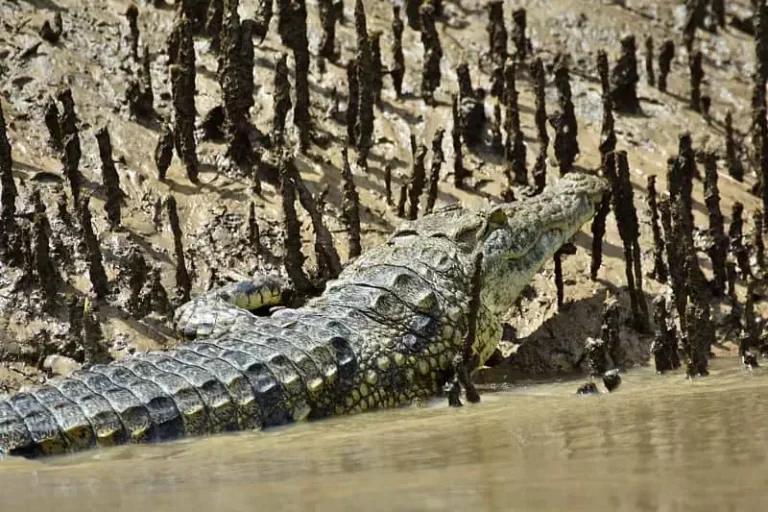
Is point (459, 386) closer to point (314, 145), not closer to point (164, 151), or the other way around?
point (164, 151)

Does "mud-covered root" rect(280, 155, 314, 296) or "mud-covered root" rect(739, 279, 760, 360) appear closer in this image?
"mud-covered root" rect(739, 279, 760, 360)

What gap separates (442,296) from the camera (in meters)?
6.16

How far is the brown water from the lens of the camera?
2928 mm

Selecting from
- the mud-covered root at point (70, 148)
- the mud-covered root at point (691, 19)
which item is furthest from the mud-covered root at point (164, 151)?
the mud-covered root at point (691, 19)

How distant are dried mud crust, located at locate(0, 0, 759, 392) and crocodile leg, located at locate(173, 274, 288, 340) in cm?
30

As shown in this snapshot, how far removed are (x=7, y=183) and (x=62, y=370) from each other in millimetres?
1379

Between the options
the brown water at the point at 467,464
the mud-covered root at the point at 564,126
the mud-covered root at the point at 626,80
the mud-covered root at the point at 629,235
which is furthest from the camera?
the mud-covered root at the point at 626,80

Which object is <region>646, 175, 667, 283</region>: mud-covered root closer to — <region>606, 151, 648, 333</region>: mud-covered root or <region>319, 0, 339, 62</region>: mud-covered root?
<region>606, 151, 648, 333</region>: mud-covered root

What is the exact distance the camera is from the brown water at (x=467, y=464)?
293 centimetres

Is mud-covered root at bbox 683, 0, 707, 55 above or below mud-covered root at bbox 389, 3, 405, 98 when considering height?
above

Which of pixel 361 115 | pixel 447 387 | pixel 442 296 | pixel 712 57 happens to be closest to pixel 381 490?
pixel 447 387

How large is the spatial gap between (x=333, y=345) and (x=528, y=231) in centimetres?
168

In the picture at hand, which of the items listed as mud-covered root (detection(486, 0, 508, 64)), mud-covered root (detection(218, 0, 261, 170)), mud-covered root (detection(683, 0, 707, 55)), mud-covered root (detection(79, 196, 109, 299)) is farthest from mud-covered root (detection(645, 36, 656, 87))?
mud-covered root (detection(79, 196, 109, 299))

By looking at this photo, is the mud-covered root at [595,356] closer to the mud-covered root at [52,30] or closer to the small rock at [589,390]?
the small rock at [589,390]
